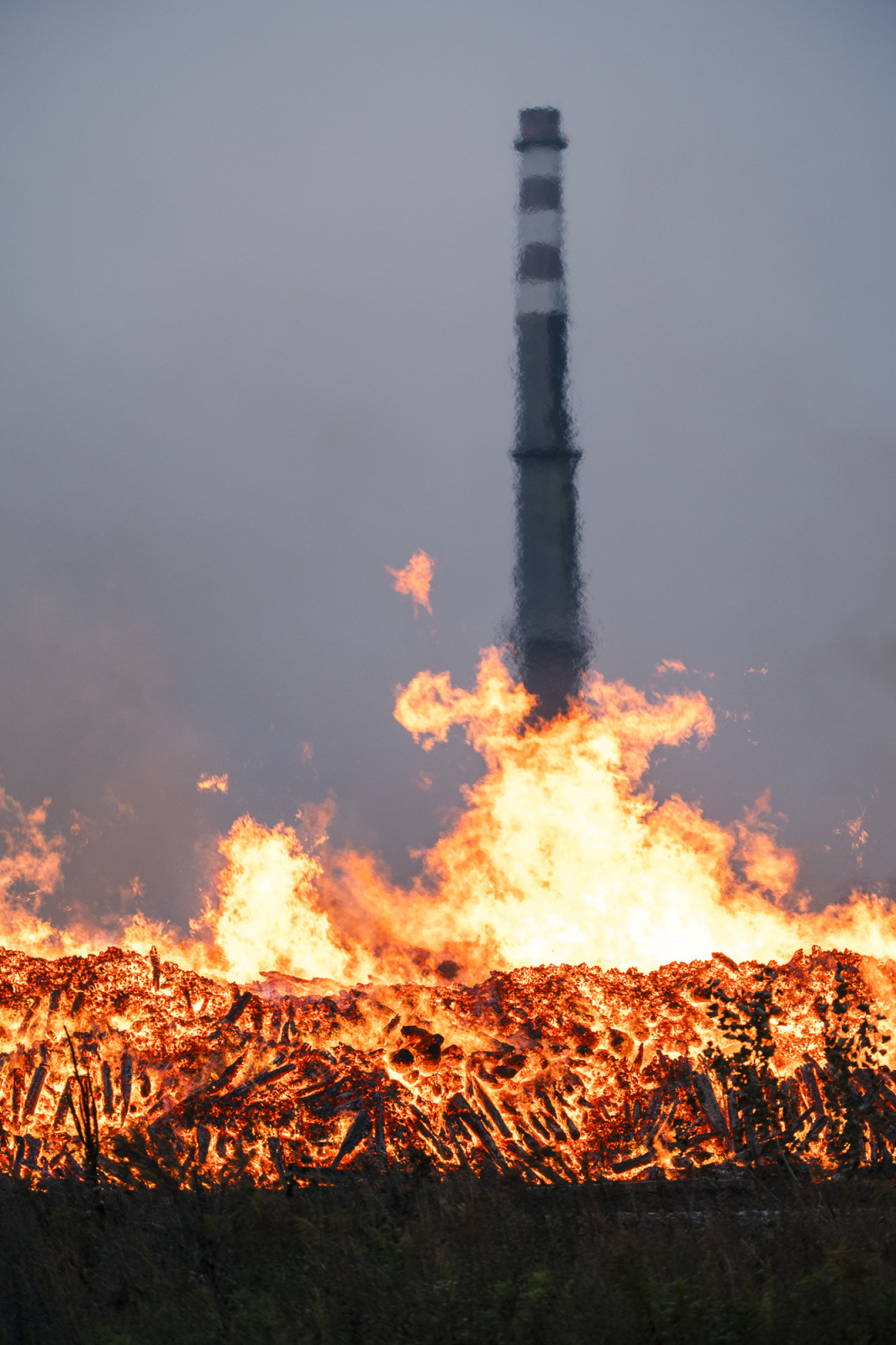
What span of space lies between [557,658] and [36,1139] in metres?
11.2

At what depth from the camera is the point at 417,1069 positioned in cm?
1130

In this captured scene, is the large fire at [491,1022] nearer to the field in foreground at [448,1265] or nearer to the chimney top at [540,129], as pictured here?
the field in foreground at [448,1265]

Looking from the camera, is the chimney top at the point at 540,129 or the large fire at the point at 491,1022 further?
the chimney top at the point at 540,129

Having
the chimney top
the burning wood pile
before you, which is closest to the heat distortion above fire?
the burning wood pile

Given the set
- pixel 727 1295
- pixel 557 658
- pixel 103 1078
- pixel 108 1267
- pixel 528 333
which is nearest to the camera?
pixel 727 1295

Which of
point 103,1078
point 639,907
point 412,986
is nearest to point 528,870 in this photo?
point 639,907

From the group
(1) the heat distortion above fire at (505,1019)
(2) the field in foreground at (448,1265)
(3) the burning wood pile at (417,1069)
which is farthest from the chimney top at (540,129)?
(2) the field in foreground at (448,1265)

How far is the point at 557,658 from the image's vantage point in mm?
18078

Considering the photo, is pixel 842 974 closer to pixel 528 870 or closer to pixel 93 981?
pixel 528 870

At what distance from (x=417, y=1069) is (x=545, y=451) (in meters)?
11.9

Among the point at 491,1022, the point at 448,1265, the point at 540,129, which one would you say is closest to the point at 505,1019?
the point at 491,1022

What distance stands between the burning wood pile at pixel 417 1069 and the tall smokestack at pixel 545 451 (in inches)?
260

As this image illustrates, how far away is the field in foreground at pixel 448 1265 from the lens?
4.74 meters

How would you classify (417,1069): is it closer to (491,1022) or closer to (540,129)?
(491,1022)
